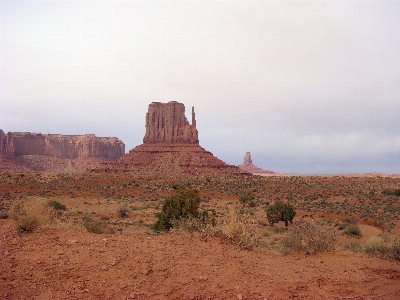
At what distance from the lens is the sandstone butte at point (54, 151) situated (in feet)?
417

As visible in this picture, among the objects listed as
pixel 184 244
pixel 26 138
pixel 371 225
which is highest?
pixel 26 138

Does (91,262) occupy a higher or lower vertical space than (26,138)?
lower

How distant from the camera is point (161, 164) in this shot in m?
87.4

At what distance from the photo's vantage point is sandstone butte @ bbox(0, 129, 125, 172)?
417ft

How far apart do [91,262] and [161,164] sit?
8065cm

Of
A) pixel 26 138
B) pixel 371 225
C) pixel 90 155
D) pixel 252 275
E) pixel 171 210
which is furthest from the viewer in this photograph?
pixel 90 155

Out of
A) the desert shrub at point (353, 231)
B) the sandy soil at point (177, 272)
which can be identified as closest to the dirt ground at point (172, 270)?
the sandy soil at point (177, 272)

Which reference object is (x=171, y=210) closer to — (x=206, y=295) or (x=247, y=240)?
(x=247, y=240)

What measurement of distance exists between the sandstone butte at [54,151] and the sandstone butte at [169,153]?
42.6 m

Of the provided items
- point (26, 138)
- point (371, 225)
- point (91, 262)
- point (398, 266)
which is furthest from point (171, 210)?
point (26, 138)

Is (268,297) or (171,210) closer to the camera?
(268,297)

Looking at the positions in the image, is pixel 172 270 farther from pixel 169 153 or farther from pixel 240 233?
pixel 169 153

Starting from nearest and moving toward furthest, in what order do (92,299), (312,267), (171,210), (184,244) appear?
(92,299), (312,267), (184,244), (171,210)

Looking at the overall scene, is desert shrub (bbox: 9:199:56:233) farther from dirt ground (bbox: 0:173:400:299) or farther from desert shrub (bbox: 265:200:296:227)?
desert shrub (bbox: 265:200:296:227)
